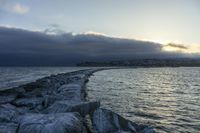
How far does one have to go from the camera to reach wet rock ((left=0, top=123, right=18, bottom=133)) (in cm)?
1307

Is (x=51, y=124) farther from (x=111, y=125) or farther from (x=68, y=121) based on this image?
(x=111, y=125)

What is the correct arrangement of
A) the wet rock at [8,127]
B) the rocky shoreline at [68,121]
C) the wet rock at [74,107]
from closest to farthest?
the rocky shoreline at [68,121] < the wet rock at [8,127] < the wet rock at [74,107]

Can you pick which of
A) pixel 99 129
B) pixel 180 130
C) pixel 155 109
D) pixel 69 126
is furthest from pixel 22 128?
pixel 155 109

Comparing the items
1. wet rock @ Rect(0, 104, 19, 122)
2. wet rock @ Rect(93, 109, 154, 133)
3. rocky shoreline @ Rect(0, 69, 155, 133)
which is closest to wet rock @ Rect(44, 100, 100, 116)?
rocky shoreline @ Rect(0, 69, 155, 133)

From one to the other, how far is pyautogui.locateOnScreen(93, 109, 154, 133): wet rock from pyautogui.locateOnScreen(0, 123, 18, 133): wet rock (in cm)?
376

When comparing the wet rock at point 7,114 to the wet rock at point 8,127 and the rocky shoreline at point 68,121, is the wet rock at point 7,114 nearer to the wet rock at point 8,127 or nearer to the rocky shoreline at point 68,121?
the rocky shoreline at point 68,121

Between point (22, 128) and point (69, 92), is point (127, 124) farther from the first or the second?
point (69, 92)

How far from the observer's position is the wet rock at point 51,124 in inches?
482

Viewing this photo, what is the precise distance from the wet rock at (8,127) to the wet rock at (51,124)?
1.60ft

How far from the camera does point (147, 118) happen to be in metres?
22.5

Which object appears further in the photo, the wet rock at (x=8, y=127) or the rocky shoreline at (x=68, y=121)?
the wet rock at (x=8, y=127)

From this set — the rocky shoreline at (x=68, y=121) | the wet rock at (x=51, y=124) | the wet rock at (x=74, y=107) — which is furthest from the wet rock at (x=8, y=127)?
the wet rock at (x=74, y=107)

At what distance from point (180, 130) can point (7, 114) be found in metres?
10.2

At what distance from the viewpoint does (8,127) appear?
1360cm
